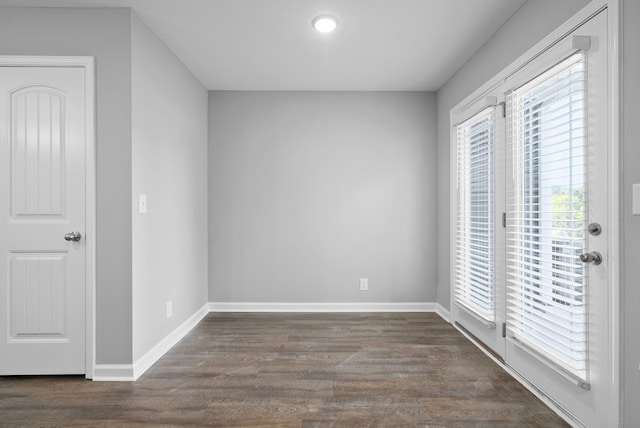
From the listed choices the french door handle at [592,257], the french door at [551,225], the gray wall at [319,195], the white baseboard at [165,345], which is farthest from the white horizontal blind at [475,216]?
the white baseboard at [165,345]

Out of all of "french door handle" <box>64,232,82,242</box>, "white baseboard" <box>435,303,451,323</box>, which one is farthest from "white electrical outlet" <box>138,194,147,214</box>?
"white baseboard" <box>435,303,451,323</box>

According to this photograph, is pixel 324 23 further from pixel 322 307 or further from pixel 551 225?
pixel 322 307

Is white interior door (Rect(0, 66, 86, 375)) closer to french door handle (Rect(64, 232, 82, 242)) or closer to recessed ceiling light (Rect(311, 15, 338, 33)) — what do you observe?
french door handle (Rect(64, 232, 82, 242))

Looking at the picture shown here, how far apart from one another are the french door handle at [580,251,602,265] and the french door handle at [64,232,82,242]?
3080 millimetres

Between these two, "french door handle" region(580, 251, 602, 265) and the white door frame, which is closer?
"french door handle" region(580, 251, 602, 265)

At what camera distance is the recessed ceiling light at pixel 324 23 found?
8.97 feet

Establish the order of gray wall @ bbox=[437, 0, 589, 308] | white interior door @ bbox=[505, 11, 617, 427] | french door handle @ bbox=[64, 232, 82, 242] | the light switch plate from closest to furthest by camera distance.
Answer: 1. the light switch plate
2. white interior door @ bbox=[505, 11, 617, 427]
3. gray wall @ bbox=[437, 0, 589, 308]
4. french door handle @ bbox=[64, 232, 82, 242]

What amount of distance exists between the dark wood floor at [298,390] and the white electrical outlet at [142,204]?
3.89 feet

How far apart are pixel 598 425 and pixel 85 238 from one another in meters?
3.23

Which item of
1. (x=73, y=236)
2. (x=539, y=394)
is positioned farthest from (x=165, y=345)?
(x=539, y=394)

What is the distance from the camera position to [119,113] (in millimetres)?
2580

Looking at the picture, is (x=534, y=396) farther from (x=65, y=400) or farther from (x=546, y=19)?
(x=65, y=400)

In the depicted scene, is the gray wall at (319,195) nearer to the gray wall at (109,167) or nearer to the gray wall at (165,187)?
the gray wall at (165,187)

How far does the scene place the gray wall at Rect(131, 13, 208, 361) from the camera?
8.89ft
